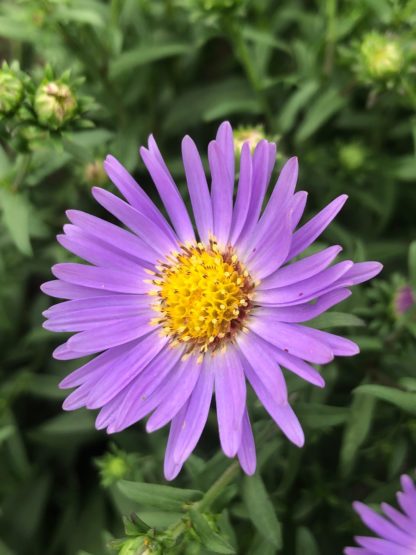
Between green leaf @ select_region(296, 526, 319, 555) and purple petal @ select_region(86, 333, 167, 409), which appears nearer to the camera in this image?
purple petal @ select_region(86, 333, 167, 409)

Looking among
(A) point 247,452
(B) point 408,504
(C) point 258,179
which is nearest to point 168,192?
(C) point 258,179

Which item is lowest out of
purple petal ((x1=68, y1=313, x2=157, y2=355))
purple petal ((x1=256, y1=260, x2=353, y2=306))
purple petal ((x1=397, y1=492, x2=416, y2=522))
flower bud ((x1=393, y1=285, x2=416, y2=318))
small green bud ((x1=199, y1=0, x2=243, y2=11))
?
purple petal ((x1=397, y1=492, x2=416, y2=522))

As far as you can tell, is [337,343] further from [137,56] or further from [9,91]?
[137,56]

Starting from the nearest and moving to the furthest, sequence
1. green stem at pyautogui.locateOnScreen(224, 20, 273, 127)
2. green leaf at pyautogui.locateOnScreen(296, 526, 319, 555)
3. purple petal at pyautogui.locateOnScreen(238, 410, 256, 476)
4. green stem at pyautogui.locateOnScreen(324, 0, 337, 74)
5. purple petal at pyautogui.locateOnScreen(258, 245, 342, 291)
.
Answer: purple petal at pyautogui.locateOnScreen(258, 245, 342, 291) < purple petal at pyautogui.locateOnScreen(238, 410, 256, 476) < green leaf at pyautogui.locateOnScreen(296, 526, 319, 555) < green stem at pyautogui.locateOnScreen(224, 20, 273, 127) < green stem at pyautogui.locateOnScreen(324, 0, 337, 74)

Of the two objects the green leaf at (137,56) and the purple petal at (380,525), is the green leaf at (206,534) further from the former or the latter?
the green leaf at (137,56)

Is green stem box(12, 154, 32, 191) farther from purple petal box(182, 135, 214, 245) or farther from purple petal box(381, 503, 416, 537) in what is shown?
purple petal box(381, 503, 416, 537)

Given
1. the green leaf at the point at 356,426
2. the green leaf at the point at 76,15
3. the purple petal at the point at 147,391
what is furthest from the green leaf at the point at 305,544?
the green leaf at the point at 76,15

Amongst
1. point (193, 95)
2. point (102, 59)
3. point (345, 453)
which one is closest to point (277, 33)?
point (193, 95)

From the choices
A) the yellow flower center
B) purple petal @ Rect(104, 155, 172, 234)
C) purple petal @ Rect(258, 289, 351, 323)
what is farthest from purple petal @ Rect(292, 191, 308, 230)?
purple petal @ Rect(104, 155, 172, 234)
